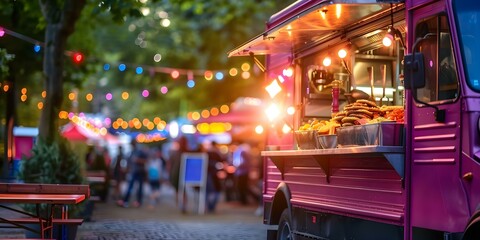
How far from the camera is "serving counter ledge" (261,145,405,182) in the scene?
778cm

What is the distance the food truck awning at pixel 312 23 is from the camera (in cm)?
853

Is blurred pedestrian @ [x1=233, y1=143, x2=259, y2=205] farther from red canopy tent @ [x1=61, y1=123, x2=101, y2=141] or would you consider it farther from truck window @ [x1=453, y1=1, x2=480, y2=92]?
truck window @ [x1=453, y1=1, x2=480, y2=92]

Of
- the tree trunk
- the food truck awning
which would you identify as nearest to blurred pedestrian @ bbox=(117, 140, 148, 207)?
the tree trunk

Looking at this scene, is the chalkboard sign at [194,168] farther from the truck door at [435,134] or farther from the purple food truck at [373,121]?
the truck door at [435,134]

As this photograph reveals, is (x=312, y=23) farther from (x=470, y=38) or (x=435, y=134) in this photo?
(x=470, y=38)

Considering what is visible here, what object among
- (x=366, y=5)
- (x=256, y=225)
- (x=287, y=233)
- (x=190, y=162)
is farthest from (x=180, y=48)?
(x=366, y=5)

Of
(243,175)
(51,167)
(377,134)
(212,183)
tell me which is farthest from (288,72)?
(243,175)

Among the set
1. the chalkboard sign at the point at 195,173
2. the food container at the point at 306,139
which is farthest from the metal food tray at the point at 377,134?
the chalkboard sign at the point at 195,173

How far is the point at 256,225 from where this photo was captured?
18812mm

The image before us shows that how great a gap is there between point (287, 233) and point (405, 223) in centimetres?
369

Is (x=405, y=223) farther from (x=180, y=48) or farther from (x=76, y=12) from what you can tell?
(x=180, y=48)

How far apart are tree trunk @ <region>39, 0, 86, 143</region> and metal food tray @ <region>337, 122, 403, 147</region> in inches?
347

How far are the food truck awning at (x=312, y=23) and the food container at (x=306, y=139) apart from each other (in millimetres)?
1105

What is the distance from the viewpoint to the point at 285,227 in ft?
37.2
